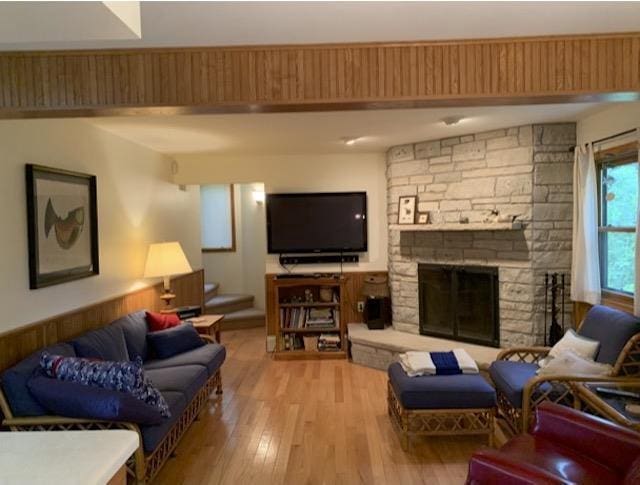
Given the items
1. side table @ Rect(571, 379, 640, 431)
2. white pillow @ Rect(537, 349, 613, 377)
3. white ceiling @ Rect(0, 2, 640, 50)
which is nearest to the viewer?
white ceiling @ Rect(0, 2, 640, 50)

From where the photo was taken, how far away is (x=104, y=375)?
2.49 m

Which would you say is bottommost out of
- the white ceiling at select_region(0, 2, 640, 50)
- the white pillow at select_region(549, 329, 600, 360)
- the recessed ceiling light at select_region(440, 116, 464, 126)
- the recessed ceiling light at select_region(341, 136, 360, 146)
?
the white pillow at select_region(549, 329, 600, 360)

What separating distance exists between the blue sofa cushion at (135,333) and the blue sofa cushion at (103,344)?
8 cm

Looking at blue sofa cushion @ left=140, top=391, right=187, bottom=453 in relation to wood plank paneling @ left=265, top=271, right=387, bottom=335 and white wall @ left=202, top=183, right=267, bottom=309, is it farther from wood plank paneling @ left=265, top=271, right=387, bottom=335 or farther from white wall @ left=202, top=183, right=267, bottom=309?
white wall @ left=202, top=183, right=267, bottom=309

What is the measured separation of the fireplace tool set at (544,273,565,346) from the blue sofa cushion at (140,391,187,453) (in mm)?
3206

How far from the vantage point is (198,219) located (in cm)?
660

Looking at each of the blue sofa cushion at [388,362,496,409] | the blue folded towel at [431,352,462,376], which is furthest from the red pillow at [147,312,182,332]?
the blue folded towel at [431,352,462,376]

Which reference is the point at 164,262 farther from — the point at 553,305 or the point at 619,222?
the point at 619,222

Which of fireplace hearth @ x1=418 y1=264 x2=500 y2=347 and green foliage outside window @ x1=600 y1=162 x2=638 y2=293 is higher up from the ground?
green foliage outside window @ x1=600 y1=162 x2=638 y2=293

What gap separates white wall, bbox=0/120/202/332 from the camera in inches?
112

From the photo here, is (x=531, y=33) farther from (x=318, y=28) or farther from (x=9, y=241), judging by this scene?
(x=9, y=241)

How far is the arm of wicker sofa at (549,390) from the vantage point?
2850 millimetres

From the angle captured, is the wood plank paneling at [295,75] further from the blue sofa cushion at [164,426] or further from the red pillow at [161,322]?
the red pillow at [161,322]

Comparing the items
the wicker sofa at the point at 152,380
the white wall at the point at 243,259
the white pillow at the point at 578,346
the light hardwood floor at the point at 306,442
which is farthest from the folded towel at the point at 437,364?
the white wall at the point at 243,259
